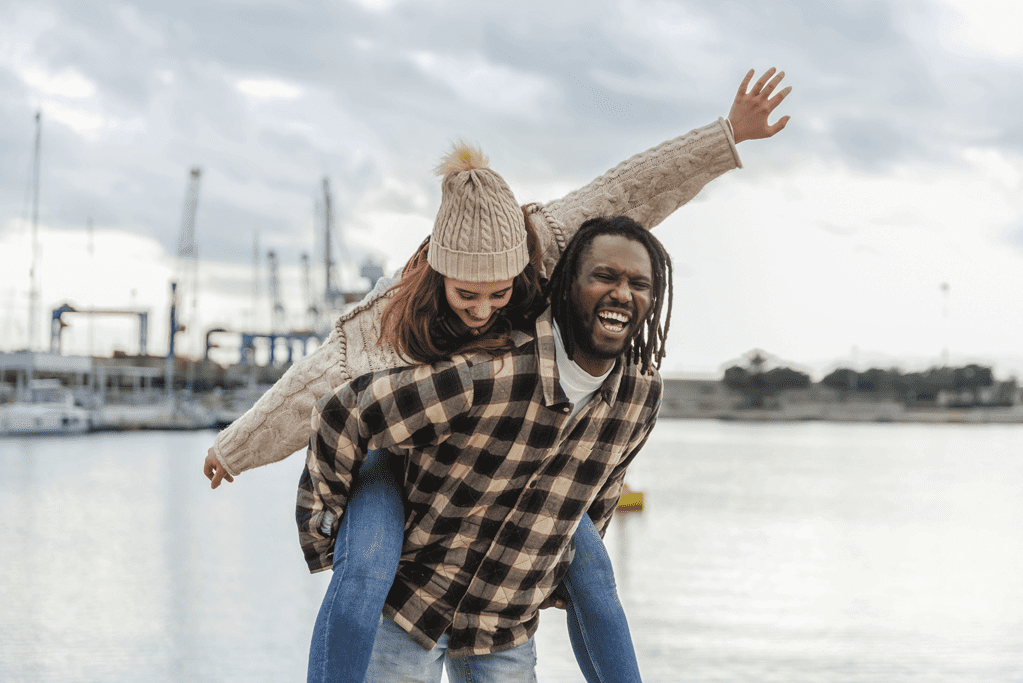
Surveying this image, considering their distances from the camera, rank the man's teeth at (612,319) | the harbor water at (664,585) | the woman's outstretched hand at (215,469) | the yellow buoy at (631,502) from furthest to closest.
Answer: the yellow buoy at (631,502) < the harbor water at (664,585) < the woman's outstretched hand at (215,469) < the man's teeth at (612,319)

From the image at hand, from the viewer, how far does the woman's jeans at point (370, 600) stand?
5.99ft

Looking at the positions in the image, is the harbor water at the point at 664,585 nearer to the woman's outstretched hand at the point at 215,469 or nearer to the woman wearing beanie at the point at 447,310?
the woman's outstretched hand at the point at 215,469

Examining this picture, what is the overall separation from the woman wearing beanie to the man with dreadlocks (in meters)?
0.06

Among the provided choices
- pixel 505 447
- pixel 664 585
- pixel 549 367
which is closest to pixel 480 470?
pixel 505 447

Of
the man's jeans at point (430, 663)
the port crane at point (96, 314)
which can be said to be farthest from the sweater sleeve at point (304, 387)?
the port crane at point (96, 314)

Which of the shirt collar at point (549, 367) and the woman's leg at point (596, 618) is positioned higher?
the shirt collar at point (549, 367)

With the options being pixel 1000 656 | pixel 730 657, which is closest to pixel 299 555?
pixel 730 657

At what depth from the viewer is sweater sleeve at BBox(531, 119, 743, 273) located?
2117 mm

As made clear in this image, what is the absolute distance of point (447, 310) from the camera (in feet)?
6.23

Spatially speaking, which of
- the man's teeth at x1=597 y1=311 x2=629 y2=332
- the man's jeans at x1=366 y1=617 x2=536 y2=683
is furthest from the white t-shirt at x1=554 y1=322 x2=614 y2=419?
the man's jeans at x1=366 y1=617 x2=536 y2=683

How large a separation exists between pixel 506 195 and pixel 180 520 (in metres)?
11.6

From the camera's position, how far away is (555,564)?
2092mm

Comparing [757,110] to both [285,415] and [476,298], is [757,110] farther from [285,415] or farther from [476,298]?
[285,415]

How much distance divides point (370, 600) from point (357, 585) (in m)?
0.04
